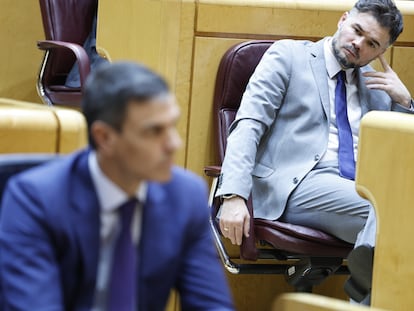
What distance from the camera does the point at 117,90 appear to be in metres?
1.50

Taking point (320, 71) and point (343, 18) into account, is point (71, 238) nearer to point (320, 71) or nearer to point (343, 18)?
point (320, 71)

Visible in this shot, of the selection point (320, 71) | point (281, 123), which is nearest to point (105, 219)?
point (281, 123)

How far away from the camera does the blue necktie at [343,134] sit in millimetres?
3367

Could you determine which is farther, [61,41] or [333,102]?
[61,41]

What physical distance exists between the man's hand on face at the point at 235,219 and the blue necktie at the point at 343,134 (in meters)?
0.38

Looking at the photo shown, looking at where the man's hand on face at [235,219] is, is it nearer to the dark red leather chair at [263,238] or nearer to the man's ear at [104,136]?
the dark red leather chair at [263,238]

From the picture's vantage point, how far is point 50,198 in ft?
5.13

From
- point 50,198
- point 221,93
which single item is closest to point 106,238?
point 50,198

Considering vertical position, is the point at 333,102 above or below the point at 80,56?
above

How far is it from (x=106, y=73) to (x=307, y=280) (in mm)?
1918

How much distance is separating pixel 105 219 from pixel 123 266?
8 centimetres

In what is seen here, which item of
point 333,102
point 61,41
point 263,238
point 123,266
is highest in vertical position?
point 123,266

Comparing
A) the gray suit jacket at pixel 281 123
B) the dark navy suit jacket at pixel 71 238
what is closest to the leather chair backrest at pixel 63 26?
the gray suit jacket at pixel 281 123

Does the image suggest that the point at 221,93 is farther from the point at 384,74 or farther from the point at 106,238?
the point at 106,238
